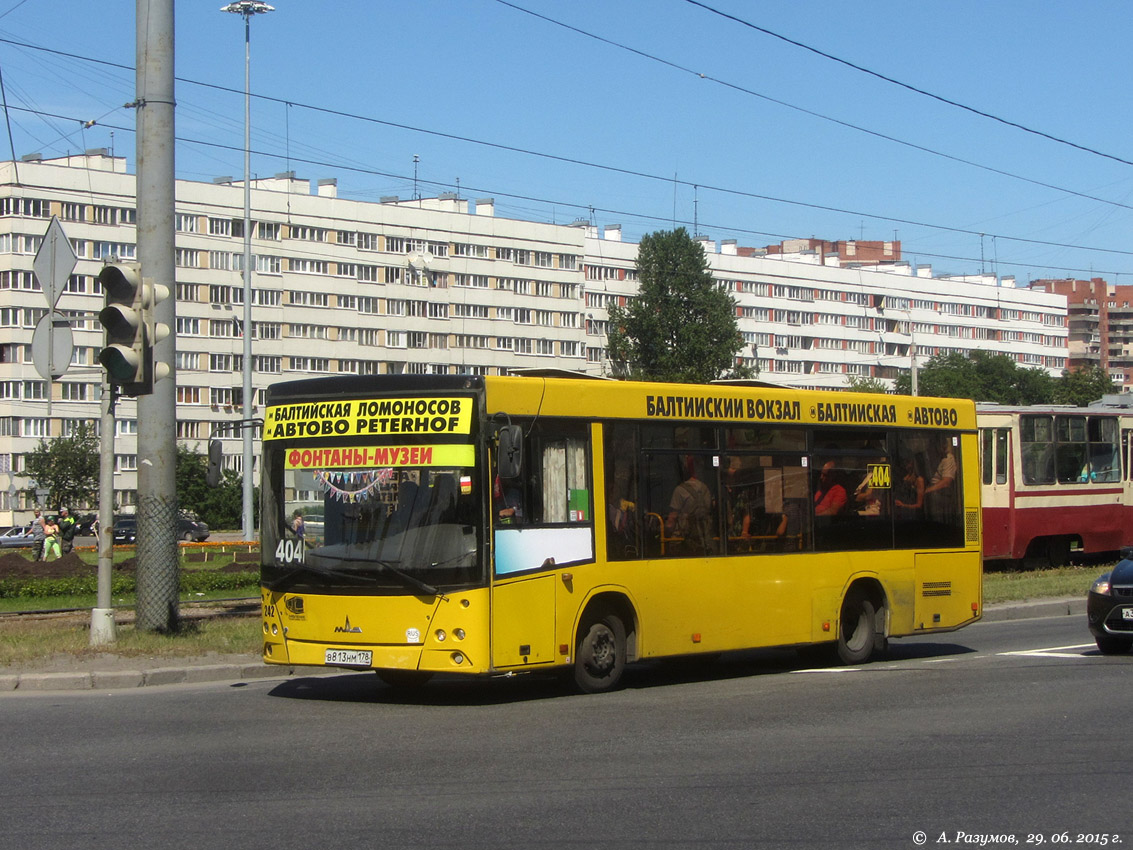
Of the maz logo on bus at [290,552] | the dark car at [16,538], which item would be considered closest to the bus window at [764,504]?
the maz logo on bus at [290,552]

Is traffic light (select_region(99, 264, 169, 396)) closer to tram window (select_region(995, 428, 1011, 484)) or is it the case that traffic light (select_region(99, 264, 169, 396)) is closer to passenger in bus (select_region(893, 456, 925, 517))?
passenger in bus (select_region(893, 456, 925, 517))

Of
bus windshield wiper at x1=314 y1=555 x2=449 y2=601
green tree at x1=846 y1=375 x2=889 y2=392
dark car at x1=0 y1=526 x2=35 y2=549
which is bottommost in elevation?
dark car at x1=0 y1=526 x2=35 y2=549

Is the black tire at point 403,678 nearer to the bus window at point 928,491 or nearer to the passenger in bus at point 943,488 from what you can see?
the bus window at point 928,491

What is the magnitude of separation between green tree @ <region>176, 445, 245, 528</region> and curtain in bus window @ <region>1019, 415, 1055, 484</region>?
62001mm

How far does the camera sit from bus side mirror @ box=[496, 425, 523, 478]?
36.8ft

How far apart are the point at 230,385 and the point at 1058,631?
83778 mm

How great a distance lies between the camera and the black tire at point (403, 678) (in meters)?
12.9

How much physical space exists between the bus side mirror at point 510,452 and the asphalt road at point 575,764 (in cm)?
186

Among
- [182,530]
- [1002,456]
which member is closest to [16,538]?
[182,530]

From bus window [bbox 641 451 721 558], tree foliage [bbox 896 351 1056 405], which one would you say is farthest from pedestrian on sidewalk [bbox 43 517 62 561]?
tree foliage [bbox 896 351 1056 405]

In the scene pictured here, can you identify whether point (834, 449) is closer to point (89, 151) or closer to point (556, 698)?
point (556, 698)

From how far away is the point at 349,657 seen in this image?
1161 centimetres

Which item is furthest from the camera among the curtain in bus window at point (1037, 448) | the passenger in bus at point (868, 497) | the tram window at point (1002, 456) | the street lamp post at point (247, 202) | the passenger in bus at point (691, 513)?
the street lamp post at point (247, 202)

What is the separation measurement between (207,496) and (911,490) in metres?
73.8
